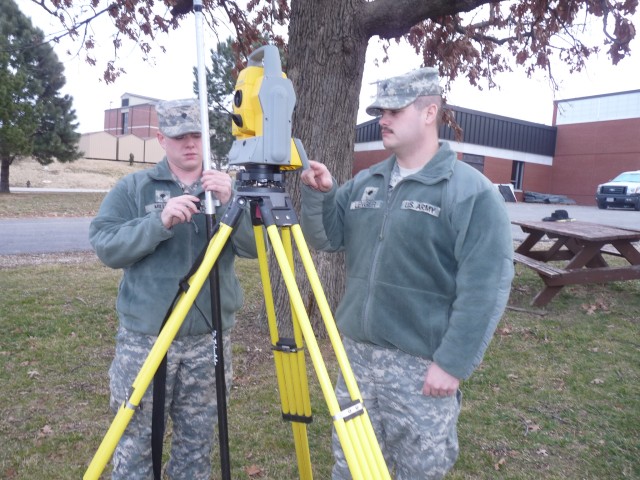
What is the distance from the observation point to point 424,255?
7.11 ft

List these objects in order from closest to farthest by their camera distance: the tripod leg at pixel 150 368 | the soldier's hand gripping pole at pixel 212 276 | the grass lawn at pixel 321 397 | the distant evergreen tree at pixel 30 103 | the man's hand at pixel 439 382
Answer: the tripod leg at pixel 150 368 → the soldier's hand gripping pole at pixel 212 276 → the man's hand at pixel 439 382 → the grass lawn at pixel 321 397 → the distant evergreen tree at pixel 30 103

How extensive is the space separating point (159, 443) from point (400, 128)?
5.28 feet

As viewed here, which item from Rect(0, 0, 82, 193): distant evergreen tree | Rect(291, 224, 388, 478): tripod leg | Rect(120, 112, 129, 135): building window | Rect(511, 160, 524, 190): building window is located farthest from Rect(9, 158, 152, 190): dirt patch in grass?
Rect(291, 224, 388, 478): tripod leg

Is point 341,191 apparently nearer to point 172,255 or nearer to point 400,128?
point 400,128

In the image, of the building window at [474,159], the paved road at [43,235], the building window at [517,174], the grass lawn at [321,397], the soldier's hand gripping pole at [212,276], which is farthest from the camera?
the building window at [517,174]

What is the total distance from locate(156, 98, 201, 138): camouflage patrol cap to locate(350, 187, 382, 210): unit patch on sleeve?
2.51 feet

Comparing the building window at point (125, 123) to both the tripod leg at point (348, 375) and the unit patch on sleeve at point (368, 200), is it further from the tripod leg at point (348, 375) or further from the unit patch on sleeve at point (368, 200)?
the tripod leg at point (348, 375)

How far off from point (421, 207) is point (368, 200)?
11.0 inches

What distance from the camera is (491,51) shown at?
7.91 m

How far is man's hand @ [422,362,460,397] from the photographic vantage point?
6.77 feet

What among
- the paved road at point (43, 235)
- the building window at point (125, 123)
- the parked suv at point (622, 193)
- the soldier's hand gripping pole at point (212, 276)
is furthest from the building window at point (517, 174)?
the building window at point (125, 123)

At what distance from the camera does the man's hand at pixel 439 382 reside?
206 cm

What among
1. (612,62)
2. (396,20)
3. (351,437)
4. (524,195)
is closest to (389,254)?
(351,437)

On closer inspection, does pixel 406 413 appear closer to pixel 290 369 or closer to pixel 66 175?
pixel 290 369
